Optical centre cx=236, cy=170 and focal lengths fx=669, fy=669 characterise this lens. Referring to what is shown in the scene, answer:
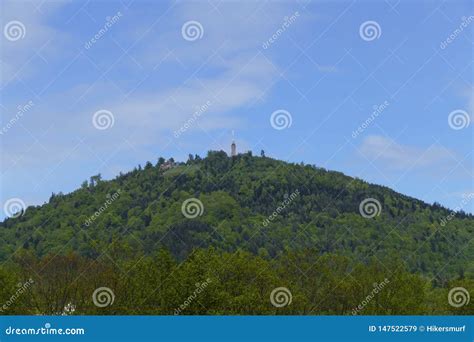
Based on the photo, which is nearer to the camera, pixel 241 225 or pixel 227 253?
pixel 227 253

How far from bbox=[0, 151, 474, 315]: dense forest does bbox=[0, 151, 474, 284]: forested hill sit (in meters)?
0.44

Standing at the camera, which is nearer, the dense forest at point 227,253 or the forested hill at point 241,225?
the dense forest at point 227,253

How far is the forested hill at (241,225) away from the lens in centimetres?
12562

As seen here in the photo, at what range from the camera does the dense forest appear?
63281 mm

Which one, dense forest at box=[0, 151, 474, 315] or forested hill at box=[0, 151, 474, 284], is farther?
forested hill at box=[0, 151, 474, 284]

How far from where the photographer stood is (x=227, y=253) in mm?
79812

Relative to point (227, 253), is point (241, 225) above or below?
above

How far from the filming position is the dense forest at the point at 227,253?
208 feet

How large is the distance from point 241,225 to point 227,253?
68006 millimetres

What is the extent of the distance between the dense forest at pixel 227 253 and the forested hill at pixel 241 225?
0.44 meters

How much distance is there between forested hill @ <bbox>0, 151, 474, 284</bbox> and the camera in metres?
126
